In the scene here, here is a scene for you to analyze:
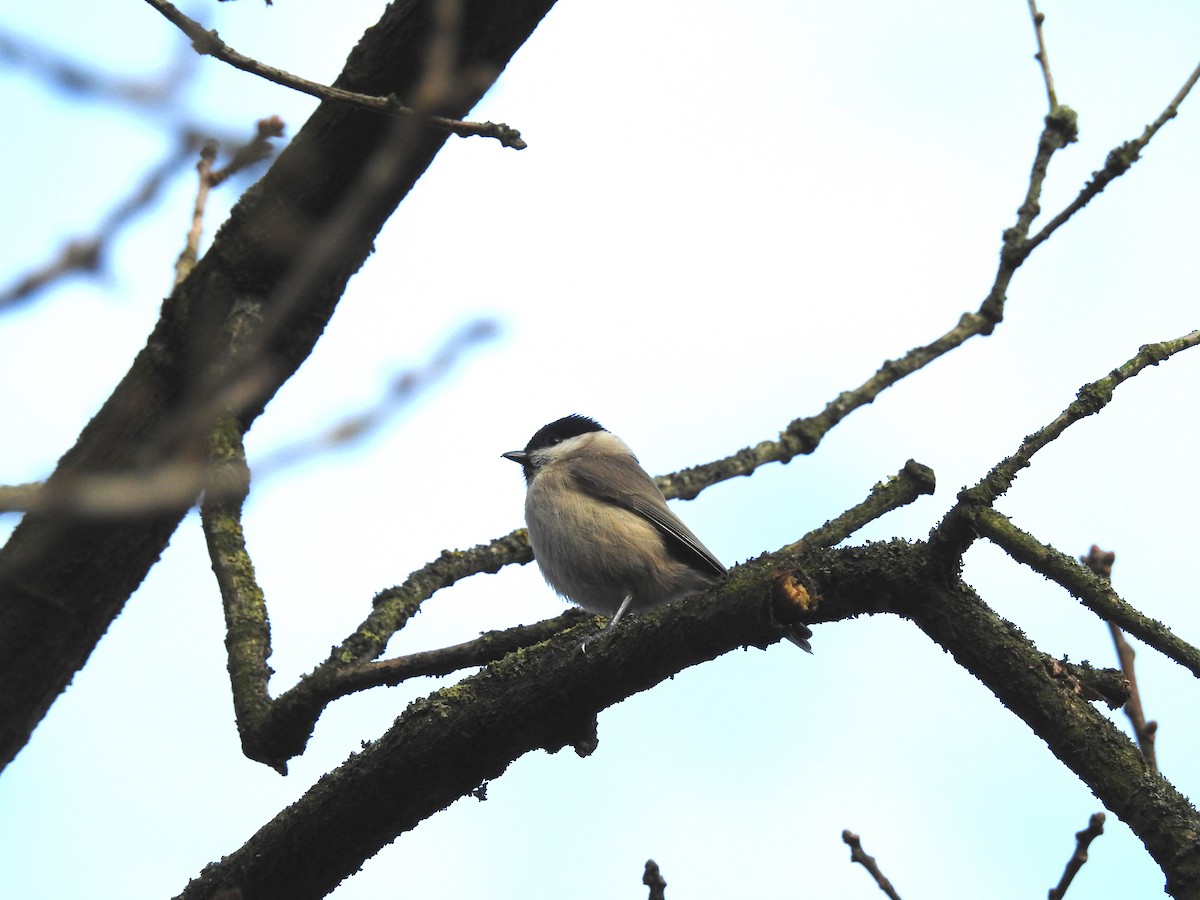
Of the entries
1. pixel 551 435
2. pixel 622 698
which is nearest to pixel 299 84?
pixel 622 698

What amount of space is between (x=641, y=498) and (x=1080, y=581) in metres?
3.55

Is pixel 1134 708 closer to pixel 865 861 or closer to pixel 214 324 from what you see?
pixel 865 861

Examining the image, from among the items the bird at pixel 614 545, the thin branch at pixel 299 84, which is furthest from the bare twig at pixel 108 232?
the bird at pixel 614 545

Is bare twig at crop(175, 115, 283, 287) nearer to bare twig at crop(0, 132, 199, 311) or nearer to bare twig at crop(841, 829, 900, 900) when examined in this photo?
bare twig at crop(0, 132, 199, 311)

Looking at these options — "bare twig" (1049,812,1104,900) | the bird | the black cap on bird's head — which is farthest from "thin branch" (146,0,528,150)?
the black cap on bird's head

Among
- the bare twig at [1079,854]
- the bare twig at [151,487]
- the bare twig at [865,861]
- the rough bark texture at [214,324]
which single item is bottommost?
the bare twig at [1079,854]

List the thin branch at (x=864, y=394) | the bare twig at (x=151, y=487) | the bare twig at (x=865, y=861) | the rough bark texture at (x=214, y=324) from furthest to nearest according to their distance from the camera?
the thin branch at (x=864, y=394) → the rough bark texture at (x=214, y=324) → the bare twig at (x=865, y=861) → the bare twig at (x=151, y=487)

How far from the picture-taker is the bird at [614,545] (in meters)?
5.91

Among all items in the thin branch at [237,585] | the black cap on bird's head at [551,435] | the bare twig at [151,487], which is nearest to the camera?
the bare twig at [151,487]

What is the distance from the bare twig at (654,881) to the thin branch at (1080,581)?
3.66 ft

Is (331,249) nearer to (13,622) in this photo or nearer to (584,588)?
(13,622)

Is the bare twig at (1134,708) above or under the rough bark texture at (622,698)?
under

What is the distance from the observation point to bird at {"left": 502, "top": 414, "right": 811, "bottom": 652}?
5914 millimetres

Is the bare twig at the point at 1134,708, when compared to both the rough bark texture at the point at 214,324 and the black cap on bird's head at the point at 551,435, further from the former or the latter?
the black cap on bird's head at the point at 551,435
